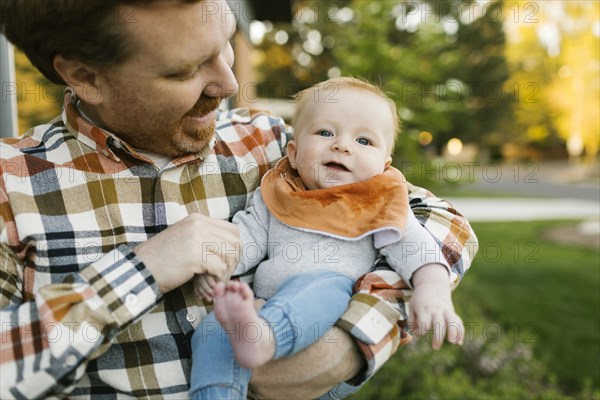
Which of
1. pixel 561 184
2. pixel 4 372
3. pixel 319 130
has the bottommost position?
pixel 561 184

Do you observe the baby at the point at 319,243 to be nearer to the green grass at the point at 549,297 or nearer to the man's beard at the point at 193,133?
the man's beard at the point at 193,133

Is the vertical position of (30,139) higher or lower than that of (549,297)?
higher

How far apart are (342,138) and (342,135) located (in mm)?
13

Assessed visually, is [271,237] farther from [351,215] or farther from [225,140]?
[225,140]

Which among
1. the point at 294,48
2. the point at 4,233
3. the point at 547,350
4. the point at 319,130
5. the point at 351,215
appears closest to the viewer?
the point at 4,233

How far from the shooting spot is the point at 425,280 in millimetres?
1359

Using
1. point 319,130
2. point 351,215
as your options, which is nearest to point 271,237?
point 351,215

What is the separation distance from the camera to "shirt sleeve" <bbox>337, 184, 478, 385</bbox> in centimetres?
131

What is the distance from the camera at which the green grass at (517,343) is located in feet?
12.8

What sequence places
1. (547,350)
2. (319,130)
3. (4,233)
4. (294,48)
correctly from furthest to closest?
(294,48) < (547,350) < (319,130) < (4,233)

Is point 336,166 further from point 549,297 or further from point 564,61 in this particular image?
point 564,61

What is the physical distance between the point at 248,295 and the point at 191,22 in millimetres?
627

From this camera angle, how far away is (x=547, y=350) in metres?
4.93

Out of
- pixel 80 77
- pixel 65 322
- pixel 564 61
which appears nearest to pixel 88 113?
pixel 80 77
